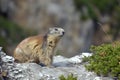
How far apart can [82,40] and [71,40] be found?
25.7 inches

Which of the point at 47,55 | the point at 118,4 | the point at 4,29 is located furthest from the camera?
the point at 118,4

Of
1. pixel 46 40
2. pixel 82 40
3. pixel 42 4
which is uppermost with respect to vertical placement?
pixel 42 4

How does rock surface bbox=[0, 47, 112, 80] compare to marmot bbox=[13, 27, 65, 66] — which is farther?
marmot bbox=[13, 27, 65, 66]

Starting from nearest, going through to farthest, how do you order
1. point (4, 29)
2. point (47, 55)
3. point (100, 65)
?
point (100, 65) < point (47, 55) < point (4, 29)

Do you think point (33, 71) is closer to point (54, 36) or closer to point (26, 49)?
point (26, 49)

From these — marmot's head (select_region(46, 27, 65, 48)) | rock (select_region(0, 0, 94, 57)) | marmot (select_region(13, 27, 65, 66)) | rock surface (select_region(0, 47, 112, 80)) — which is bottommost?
rock surface (select_region(0, 47, 112, 80))

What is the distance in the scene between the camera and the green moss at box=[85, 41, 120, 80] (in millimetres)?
14211

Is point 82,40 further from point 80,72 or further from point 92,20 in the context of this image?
point 80,72

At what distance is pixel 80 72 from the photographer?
1460cm

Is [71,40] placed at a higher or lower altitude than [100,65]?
higher

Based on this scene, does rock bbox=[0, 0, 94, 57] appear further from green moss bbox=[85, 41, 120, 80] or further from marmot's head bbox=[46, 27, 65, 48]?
green moss bbox=[85, 41, 120, 80]

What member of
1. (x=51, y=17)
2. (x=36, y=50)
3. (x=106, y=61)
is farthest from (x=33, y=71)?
(x=51, y=17)

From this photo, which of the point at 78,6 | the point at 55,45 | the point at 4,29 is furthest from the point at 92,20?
the point at 55,45

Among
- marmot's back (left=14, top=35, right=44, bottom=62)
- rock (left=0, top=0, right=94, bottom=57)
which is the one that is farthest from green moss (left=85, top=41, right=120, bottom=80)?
rock (left=0, top=0, right=94, bottom=57)
